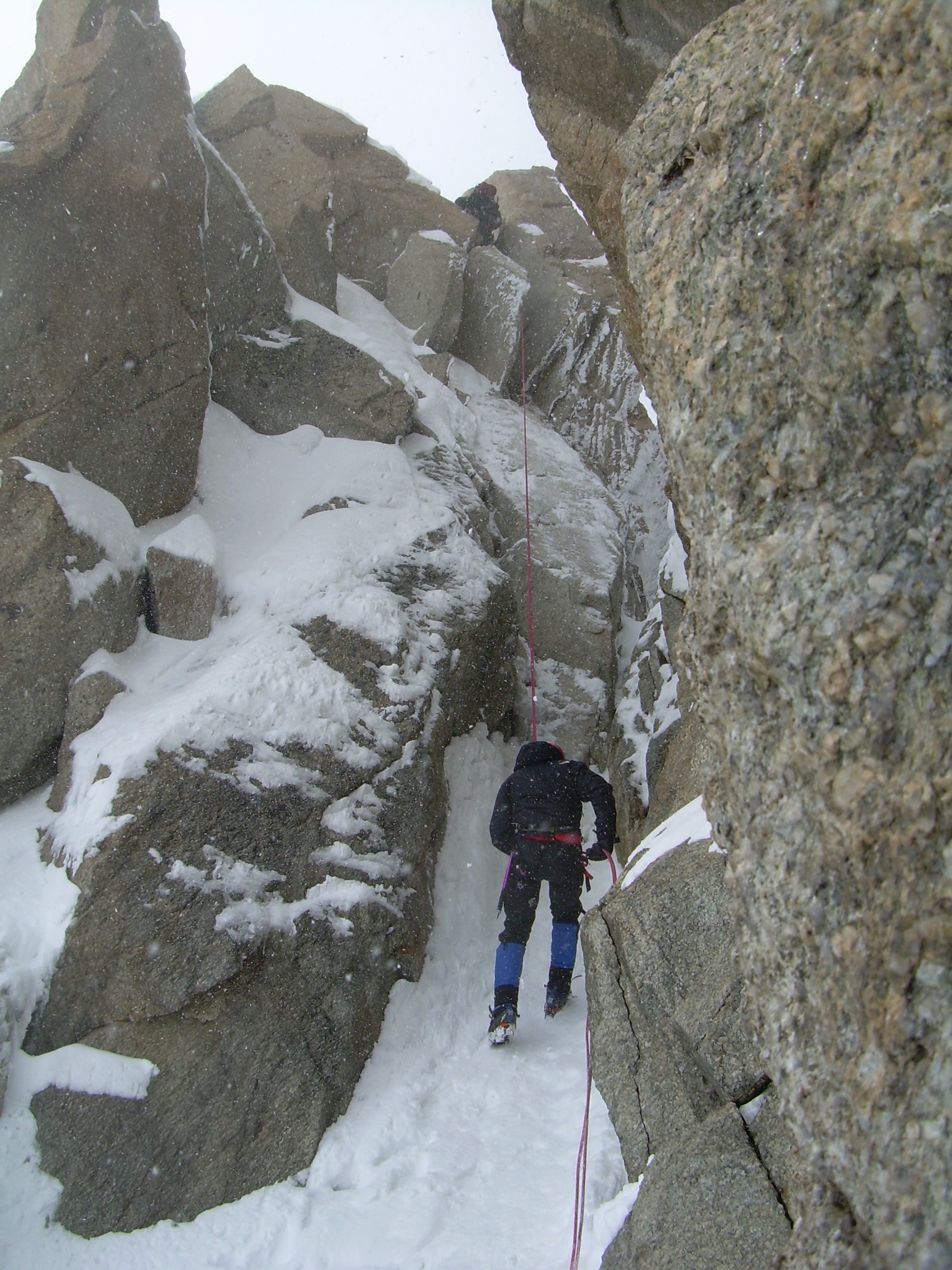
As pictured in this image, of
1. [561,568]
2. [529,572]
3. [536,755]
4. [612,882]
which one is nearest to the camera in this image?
[536,755]

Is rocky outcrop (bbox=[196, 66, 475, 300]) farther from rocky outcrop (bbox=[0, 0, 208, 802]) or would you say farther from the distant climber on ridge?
rocky outcrop (bbox=[0, 0, 208, 802])

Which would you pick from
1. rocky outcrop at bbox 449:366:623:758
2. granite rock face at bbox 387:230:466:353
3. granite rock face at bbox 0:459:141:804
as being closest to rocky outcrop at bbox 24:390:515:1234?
granite rock face at bbox 0:459:141:804

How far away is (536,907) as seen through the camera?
4.71 meters

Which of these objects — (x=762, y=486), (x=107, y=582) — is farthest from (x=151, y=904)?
(x=762, y=486)

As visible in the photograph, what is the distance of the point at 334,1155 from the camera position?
12.9 feet

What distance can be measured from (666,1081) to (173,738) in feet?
11.1

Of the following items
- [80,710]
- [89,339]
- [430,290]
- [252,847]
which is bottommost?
[80,710]

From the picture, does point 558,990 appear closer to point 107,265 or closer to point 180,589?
point 180,589

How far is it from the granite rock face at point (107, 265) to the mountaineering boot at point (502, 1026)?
476 cm

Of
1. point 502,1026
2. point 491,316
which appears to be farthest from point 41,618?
point 491,316

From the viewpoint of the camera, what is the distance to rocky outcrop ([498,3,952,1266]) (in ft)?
4.66

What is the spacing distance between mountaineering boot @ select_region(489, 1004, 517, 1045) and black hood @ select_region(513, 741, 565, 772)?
4.47 feet

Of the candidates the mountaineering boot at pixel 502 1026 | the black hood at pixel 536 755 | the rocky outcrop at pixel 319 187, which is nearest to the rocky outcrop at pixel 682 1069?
the mountaineering boot at pixel 502 1026

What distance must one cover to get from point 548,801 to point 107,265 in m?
5.51
